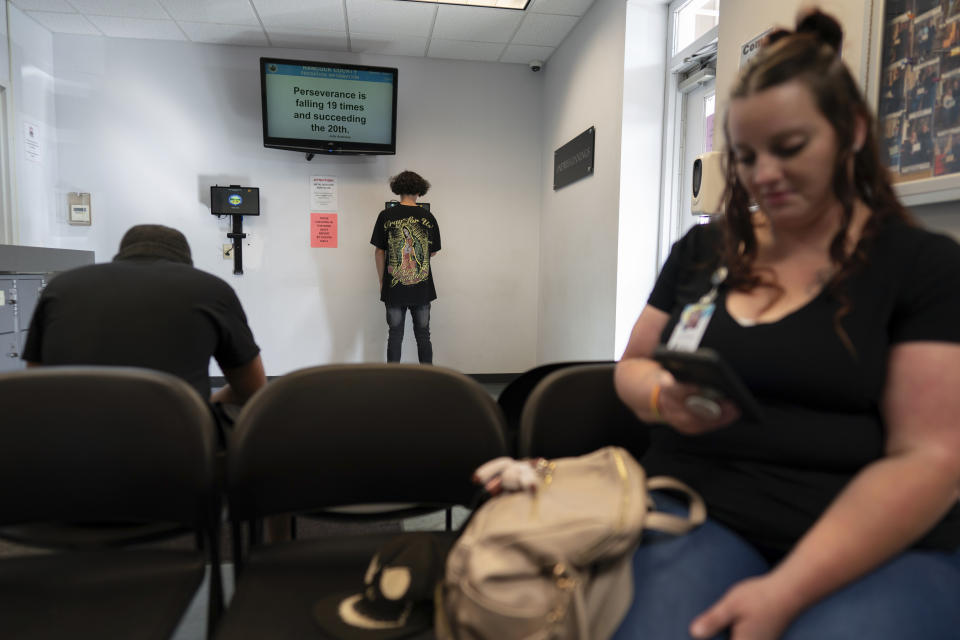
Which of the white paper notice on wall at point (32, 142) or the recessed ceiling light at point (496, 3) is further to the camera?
the white paper notice on wall at point (32, 142)

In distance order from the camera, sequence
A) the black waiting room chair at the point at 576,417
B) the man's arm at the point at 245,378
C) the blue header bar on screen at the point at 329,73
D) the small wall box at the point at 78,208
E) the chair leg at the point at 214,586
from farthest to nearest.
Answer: the small wall box at the point at 78,208 → the blue header bar on screen at the point at 329,73 → the man's arm at the point at 245,378 → the black waiting room chair at the point at 576,417 → the chair leg at the point at 214,586

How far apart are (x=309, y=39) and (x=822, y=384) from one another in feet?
15.0

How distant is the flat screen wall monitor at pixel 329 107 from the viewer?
4293 mm

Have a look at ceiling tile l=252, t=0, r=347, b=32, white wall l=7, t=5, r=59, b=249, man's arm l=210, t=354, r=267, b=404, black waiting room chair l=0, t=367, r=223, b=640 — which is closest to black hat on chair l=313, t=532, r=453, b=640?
black waiting room chair l=0, t=367, r=223, b=640

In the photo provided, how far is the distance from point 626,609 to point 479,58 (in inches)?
185

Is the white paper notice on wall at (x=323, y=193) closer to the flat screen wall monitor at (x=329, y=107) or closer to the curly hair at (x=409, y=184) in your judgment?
the flat screen wall monitor at (x=329, y=107)

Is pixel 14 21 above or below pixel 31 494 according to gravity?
above

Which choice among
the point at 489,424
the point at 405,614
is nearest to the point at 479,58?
the point at 489,424

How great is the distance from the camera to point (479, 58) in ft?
15.4

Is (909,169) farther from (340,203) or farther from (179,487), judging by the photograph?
(340,203)

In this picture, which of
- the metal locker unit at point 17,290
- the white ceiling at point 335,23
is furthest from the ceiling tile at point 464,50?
the metal locker unit at point 17,290

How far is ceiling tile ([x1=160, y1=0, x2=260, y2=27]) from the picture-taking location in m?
3.74

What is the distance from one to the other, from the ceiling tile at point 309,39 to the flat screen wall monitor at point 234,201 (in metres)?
1.14

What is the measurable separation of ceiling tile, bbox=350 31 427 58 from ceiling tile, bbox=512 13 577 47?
0.76 m
